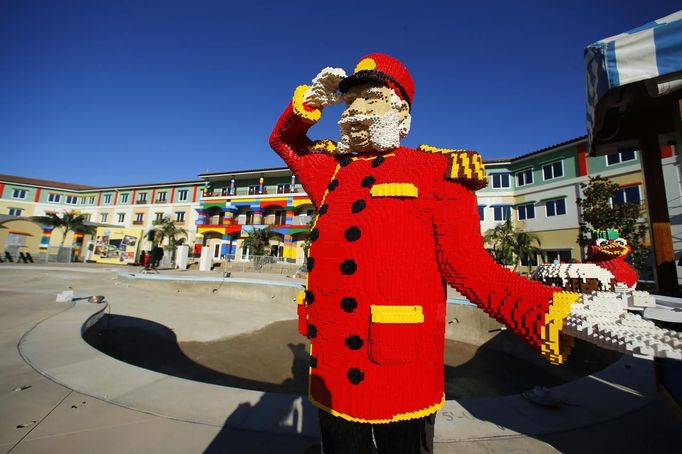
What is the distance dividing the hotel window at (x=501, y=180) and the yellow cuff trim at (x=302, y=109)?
978 inches

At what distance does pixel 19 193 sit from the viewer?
37.2m

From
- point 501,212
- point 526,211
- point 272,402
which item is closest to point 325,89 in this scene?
point 272,402

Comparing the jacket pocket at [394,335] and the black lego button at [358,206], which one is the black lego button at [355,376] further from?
the black lego button at [358,206]

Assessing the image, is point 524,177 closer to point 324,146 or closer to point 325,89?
point 324,146

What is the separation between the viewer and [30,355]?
338cm

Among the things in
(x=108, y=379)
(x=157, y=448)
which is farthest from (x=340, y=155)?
(x=108, y=379)

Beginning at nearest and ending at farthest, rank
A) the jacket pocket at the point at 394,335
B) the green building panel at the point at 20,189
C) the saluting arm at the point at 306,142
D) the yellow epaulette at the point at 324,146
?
the jacket pocket at the point at 394,335, the saluting arm at the point at 306,142, the yellow epaulette at the point at 324,146, the green building panel at the point at 20,189

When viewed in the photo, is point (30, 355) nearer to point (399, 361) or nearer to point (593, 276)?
point (399, 361)

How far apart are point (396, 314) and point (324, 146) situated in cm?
120

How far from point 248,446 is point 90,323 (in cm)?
474

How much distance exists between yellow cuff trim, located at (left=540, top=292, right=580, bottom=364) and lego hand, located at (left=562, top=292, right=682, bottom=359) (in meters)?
0.02

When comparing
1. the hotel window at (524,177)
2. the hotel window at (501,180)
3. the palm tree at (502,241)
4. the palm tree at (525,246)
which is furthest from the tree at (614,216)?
the hotel window at (501,180)

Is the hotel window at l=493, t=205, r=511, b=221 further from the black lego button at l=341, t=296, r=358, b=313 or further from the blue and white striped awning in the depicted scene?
the black lego button at l=341, t=296, r=358, b=313

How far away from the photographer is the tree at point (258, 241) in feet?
87.5
